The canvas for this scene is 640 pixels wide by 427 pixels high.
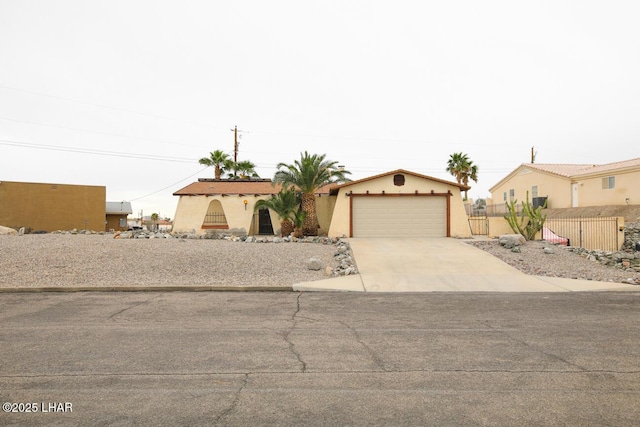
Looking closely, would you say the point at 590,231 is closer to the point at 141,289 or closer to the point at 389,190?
the point at 389,190

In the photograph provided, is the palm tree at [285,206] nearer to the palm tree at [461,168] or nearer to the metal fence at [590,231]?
the metal fence at [590,231]

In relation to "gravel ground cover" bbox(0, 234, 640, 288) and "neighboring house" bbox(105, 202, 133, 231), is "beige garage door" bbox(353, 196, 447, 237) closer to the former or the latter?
"gravel ground cover" bbox(0, 234, 640, 288)

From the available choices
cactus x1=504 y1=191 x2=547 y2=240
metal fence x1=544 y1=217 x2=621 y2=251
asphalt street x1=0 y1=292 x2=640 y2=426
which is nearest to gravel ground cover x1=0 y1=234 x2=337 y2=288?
asphalt street x1=0 y1=292 x2=640 y2=426

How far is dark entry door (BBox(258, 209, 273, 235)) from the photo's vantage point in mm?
29844

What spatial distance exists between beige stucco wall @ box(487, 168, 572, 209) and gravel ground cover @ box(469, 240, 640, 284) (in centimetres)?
1943

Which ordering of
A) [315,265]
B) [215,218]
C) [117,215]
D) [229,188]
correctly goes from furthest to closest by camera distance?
[117,215], [229,188], [215,218], [315,265]

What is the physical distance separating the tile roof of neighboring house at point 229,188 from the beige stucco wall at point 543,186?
68.7 ft

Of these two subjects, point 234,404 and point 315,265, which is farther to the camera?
point 315,265

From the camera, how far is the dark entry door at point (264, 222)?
29844 millimetres

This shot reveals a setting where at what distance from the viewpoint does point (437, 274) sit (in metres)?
14.4

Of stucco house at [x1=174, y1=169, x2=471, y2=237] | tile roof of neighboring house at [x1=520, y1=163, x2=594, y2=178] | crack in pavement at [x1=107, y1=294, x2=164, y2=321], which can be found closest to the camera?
crack in pavement at [x1=107, y1=294, x2=164, y2=321]

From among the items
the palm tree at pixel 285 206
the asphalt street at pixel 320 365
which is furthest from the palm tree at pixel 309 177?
the asphalt street at pixel 320 365

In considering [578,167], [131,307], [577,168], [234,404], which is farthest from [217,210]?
[578,167]

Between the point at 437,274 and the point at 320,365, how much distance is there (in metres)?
9.82
